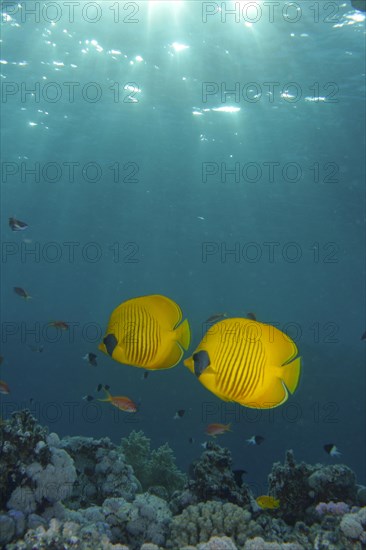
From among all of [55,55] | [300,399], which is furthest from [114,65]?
[300,399]

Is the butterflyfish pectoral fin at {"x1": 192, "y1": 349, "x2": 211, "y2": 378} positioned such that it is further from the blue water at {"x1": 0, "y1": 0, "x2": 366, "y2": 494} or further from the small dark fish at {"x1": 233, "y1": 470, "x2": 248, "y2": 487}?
the blue water at {"x1": 0, "y1": 0, "x2": 366, "y2": 494}

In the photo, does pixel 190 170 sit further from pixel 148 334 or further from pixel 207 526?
pixel 148 334

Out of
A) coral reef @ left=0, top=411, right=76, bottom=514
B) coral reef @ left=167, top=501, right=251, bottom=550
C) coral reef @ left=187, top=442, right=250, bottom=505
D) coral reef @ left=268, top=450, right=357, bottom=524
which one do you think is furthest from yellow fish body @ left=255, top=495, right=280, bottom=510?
coral reef @ left=0, top=411, right=76, bottom=514

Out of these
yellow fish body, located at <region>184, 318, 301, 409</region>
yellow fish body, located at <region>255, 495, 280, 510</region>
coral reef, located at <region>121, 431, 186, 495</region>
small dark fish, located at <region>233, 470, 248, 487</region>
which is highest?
yellow fish body, located at <region>184, 318, 301, 409</region>

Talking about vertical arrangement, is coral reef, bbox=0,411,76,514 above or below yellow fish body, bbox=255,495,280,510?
above

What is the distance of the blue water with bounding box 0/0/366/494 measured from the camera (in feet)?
56.5

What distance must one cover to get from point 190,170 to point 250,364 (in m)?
30.0

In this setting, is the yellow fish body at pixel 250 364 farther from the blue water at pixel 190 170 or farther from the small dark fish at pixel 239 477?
the blue water at pixel 190 170

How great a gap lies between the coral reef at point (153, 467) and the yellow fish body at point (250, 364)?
9152 mm

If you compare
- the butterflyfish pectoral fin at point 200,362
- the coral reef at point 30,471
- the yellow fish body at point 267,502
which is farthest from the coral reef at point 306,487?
the butterflyfish pectoral fin at point 200,362

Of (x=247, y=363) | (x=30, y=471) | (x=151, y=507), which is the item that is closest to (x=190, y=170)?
(x=151, y=507)

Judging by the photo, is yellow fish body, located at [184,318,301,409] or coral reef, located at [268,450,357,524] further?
coral reef, located at [268,450,357,524]

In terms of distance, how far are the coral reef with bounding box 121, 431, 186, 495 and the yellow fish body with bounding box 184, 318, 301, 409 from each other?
915 cm

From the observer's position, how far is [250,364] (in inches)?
95.2
